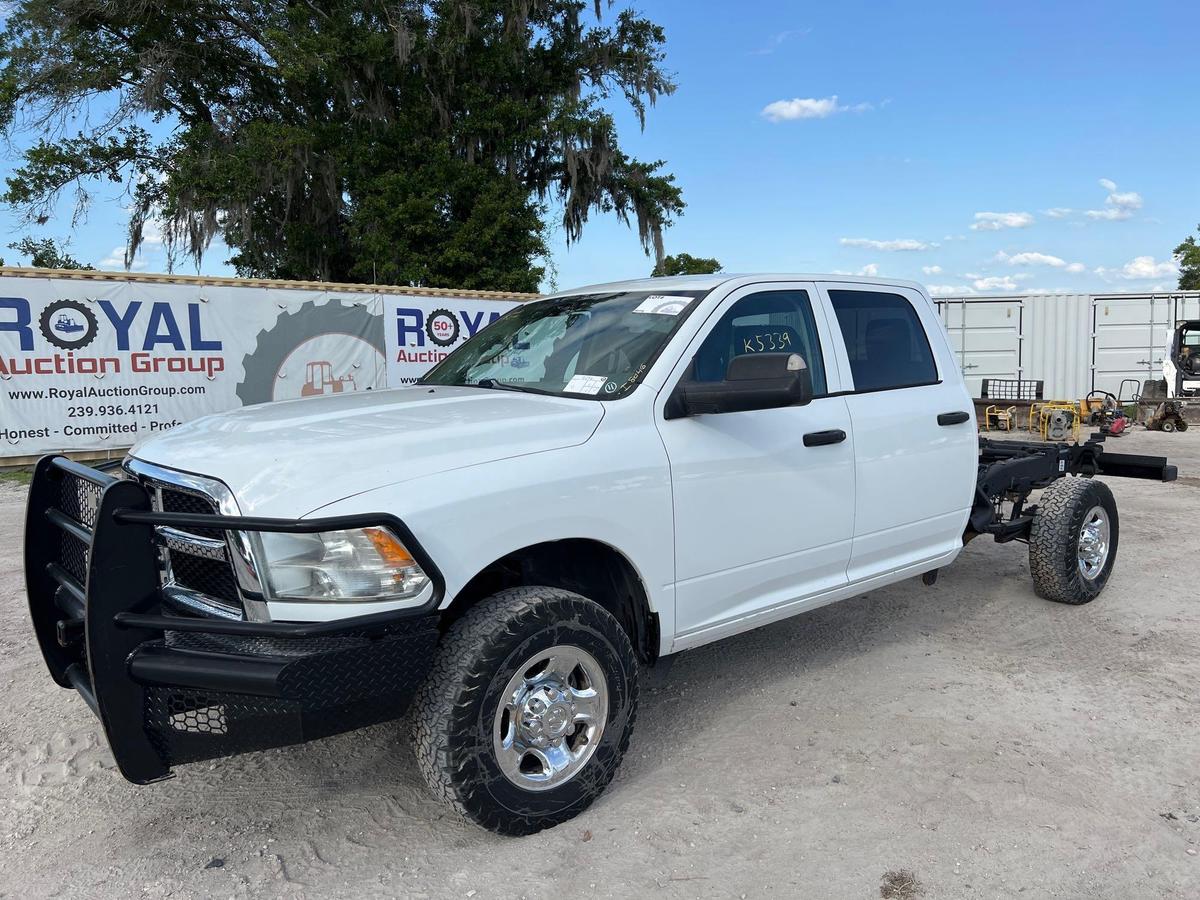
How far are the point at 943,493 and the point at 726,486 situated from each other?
1634 millimetres

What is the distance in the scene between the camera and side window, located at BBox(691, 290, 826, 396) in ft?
12.1

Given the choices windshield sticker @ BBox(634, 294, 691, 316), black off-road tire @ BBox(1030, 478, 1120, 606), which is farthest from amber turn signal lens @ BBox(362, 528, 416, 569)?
black off-road tire @ BBox(1030, 478, 1120, 606)

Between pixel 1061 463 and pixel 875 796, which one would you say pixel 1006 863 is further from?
pixel 1061 463

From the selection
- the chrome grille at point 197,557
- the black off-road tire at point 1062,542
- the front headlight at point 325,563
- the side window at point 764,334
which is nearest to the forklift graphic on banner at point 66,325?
the chrome grille at point 197,557

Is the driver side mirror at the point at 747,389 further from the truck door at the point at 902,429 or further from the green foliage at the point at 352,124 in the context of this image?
the green foliage at the point at 352,124

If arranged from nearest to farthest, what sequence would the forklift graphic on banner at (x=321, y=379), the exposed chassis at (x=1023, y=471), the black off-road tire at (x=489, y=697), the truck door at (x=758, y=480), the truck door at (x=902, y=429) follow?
the black off-road tire at (x=489, y=697) < the truck door at (x=758, y=480) < the truck door at (x=902, y=429) < the exposed chassis at (x=1023, y=471) < the forklift graphic on banner at (x=321, y=379)

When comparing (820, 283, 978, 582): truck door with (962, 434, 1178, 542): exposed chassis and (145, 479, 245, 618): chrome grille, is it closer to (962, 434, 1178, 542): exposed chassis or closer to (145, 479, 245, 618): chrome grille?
(962, 434, 1178, 542): exposed chassis

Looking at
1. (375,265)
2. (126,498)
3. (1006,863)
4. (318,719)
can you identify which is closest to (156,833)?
(318,719)

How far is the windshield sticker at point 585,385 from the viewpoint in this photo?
11.3 ft

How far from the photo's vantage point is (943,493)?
4535 millimetres

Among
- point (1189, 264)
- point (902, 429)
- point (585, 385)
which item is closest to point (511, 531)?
point (585, 385)

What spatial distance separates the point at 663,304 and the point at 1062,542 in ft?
10.4

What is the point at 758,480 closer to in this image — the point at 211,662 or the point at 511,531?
the point at 511,531

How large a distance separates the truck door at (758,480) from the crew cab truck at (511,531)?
0.01m
